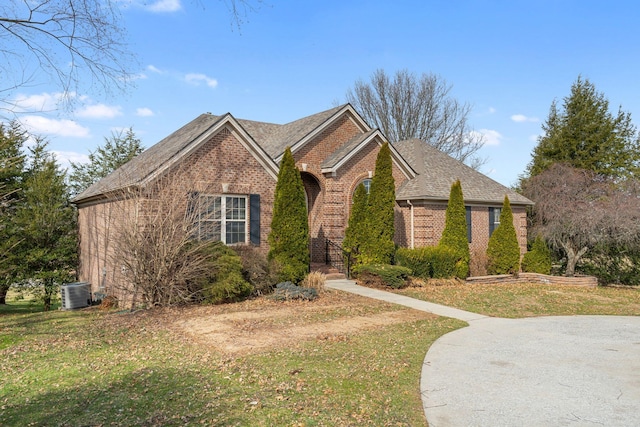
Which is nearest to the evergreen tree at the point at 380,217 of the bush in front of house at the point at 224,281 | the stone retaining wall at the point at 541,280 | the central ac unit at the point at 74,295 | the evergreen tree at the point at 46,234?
the stone retaining wall at the point at 541,280

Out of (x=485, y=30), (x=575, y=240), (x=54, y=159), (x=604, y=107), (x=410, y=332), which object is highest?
(x=604, y=107)

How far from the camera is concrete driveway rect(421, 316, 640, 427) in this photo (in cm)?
510

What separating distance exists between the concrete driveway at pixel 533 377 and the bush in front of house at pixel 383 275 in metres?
5.68

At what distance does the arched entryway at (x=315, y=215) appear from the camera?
19828 millimetres

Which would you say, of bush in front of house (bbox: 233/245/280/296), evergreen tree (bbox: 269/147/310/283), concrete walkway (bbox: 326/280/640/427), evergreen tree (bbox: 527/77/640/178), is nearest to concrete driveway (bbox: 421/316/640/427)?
concrete walkway (bbox: 326/280/640/427)

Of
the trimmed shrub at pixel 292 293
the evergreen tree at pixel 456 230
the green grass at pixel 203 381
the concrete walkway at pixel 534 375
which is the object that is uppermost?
the evergreen tree at pixel 456 230

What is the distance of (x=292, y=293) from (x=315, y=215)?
7.62m

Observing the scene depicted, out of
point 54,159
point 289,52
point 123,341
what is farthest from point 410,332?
point 54,159

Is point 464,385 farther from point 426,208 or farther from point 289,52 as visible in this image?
point 426,208

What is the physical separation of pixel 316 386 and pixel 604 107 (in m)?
33.2

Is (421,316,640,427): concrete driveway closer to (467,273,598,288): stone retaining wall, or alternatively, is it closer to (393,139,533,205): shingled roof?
(467,273,598,288): stone retaining wall

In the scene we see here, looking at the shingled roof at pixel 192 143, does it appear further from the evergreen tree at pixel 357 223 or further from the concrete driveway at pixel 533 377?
the concrete driveway at pixel 533 377

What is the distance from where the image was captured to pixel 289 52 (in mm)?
10570

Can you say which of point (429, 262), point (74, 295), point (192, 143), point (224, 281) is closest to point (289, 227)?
point (224, 281)
